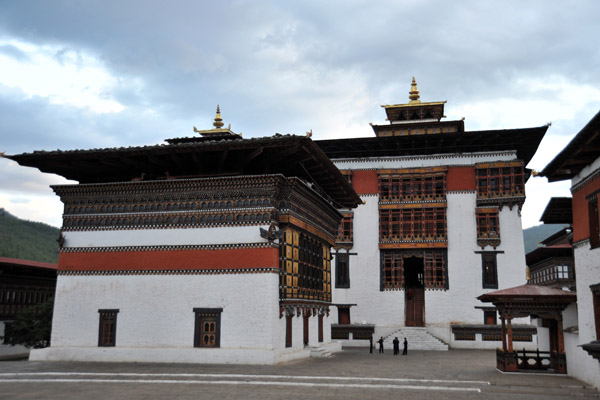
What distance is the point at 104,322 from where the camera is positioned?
22.5m

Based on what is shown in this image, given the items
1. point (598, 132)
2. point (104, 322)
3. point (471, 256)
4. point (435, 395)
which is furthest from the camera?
point (471, 256)

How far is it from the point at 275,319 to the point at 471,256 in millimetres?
19744

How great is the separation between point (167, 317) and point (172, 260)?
7.52 ft

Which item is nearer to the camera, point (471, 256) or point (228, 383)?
point (228, 383)

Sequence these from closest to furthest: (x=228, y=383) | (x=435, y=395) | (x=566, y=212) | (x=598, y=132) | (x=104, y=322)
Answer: (x=598, y=132) → (x=435, y=395) → (x=228, y=383) → (x=566, y=212) → (x=104, y=322)

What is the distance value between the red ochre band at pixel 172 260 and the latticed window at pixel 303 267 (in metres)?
0.97

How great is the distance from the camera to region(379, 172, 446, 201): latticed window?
3794 cm

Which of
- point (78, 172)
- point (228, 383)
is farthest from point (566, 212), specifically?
point (78, 172)

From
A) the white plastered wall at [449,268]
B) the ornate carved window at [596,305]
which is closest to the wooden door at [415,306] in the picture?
the white plastered wall at [449,268]

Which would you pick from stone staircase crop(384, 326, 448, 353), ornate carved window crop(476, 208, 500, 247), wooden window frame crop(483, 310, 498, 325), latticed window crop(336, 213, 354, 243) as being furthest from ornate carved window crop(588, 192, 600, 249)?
latticed window crop(336, 213, 354, 243)

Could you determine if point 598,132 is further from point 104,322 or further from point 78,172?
point 78,172

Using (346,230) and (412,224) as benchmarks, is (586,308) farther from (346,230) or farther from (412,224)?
(346,230)

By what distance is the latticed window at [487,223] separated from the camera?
3609 centimetres

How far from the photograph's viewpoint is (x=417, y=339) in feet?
113
